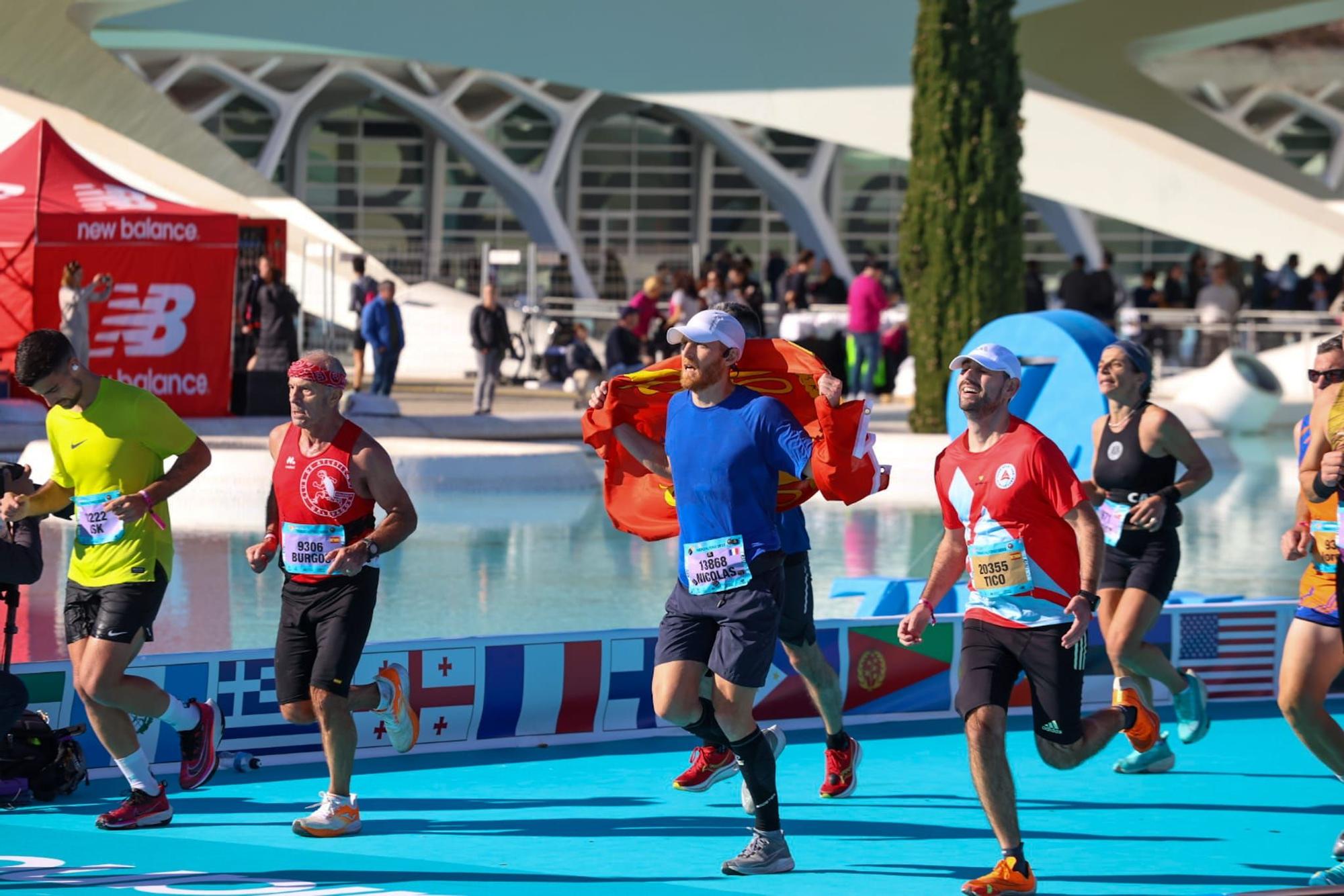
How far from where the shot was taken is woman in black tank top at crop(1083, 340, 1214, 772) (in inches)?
322

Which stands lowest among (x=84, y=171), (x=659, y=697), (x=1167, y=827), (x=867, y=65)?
(x=1167, y=827)

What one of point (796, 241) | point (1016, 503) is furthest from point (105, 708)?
point (796, 241)

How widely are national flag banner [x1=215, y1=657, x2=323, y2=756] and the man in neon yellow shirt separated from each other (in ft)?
2.81

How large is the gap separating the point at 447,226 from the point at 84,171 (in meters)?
34.9

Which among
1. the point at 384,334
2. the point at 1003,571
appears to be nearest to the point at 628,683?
the point at 1003,571

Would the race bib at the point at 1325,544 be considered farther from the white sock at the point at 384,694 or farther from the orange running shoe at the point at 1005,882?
the white sock at the point at 384,694

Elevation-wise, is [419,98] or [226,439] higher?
[419,98]

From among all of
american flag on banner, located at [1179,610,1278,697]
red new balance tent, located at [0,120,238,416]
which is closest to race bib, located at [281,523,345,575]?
american flag on banner, located at [1179,610,1278,697]

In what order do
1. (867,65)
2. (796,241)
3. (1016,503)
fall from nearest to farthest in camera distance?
(1016,503), (867,65), (796,241)

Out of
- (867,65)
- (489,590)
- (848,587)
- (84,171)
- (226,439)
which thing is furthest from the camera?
(867,65)

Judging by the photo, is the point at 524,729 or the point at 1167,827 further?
the point at 524,729

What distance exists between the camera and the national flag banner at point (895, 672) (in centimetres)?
910

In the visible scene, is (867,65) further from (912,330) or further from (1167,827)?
(1167,827)

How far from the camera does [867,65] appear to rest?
3791 centimetres
